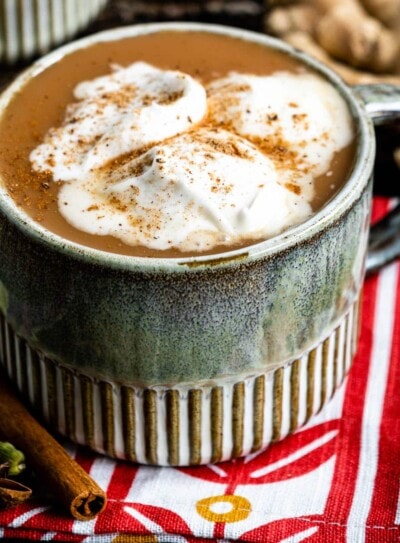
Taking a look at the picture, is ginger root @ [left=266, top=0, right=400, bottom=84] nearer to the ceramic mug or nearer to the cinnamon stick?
the ceramic mug

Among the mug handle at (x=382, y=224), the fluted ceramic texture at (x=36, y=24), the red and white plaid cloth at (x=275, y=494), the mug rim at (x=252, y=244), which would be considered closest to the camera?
the mug rim at (x=252, y=244)

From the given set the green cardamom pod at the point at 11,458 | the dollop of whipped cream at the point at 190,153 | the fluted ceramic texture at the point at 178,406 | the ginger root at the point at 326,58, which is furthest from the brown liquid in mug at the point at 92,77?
the ginger root at the point at 326,58

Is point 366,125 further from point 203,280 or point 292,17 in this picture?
point 292,17

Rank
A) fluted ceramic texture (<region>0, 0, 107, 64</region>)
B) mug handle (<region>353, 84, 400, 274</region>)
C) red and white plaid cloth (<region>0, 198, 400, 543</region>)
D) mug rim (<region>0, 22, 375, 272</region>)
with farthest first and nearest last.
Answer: fluted ceramic texture (<region>0, 0, 107, 64</region>) < mug handle (<region>353, 84, 400, 274</region>) < red and white plaid cloth (<region>0, 198, 400, 543</region>) < mug rim (<region>0, 22, 375, 272</region>)

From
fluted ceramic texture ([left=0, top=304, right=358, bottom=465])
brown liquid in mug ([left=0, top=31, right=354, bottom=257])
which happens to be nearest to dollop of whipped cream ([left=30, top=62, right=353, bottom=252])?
brown liquid in mug ([left=0, top=31, right=354, bottom=257])

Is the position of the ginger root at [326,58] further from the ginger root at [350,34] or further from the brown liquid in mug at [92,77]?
the brown liquid in mug at [92,77]

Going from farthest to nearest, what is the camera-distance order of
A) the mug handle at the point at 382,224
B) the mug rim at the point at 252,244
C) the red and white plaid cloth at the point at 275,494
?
the mug handle at the point at 382,224 < the red and white plaid cloth at the point at 275,494 < the mug rim at the point at 252,244

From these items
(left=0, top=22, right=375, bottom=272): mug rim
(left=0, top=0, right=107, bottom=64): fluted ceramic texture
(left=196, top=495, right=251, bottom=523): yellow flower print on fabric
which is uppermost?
(left=0, top=22, right=375, bottom=272): mug rim

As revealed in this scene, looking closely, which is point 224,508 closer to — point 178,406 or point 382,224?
point 178,406
